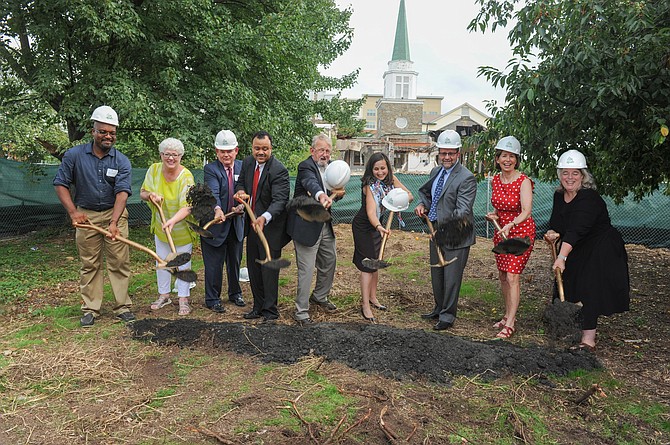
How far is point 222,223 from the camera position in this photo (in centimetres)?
536

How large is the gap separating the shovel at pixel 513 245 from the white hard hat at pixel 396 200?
2.84 feet

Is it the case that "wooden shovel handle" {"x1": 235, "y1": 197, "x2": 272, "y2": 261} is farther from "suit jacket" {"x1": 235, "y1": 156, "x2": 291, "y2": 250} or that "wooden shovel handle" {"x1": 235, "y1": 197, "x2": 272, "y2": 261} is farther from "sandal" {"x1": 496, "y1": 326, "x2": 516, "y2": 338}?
"sandal" {"x1": 496, "y1": 326, "x2": 516, "y2": 338}

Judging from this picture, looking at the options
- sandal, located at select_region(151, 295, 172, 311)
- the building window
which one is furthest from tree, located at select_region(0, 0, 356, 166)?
the building window

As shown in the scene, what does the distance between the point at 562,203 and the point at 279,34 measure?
214 inches

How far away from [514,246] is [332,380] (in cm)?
206

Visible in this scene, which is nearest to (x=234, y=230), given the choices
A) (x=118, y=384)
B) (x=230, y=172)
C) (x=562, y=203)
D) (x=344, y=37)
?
(x=230, y=172)

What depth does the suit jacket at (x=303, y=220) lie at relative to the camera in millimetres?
4914

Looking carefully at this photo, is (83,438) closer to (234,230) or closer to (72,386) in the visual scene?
(72,386)

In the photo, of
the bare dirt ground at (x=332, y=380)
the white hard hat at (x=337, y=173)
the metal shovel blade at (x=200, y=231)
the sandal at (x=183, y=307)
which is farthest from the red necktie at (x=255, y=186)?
the sandal at (x=183, y=307)

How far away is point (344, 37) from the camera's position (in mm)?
12969

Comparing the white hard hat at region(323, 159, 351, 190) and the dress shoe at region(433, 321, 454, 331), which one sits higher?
the white hard hat at region(323, 159, 351, 190)

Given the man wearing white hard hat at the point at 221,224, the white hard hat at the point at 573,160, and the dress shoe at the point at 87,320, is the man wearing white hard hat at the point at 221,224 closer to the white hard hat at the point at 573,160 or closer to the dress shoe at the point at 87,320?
the dress shoe at the point at 87,320

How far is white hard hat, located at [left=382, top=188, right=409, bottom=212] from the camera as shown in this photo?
16.3 ft

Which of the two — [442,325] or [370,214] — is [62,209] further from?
[442,325]
